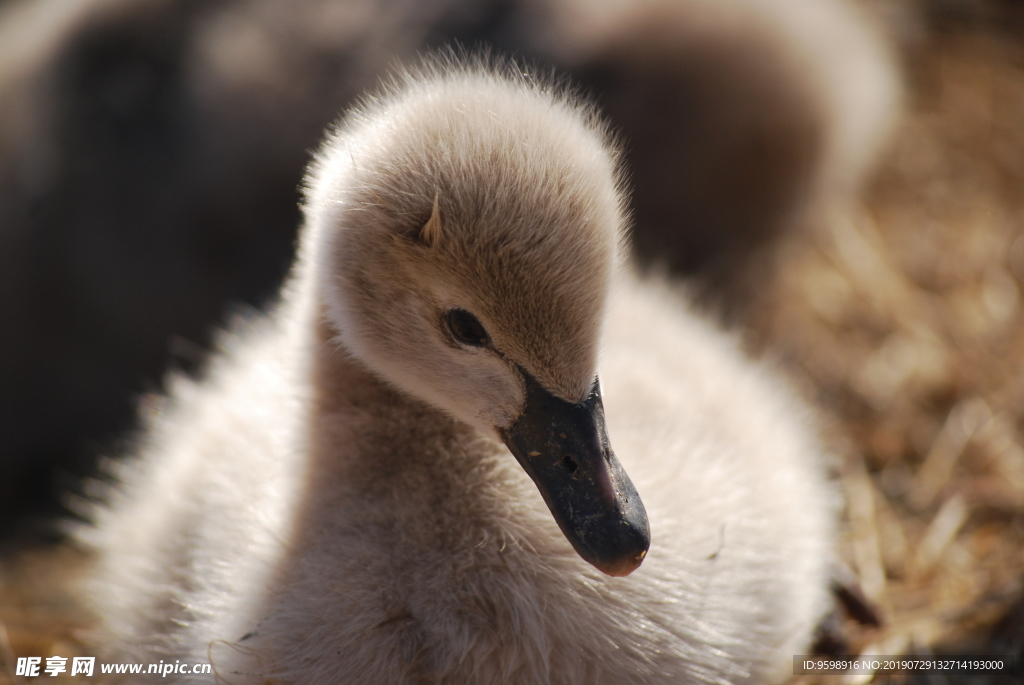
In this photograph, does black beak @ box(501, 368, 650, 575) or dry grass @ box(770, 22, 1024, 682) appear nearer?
black beak @ box(501, 368, 650, 575)

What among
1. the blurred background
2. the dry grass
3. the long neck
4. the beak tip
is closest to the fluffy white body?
the long neck

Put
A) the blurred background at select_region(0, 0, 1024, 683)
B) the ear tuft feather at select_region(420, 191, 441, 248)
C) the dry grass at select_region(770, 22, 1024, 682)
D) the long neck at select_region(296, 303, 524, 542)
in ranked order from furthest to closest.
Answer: the blurred background at select_region(0, 0, 1024, 683) < the dry grass at select_region(770, 22, 1024, 682) < the long neck at select_region(296, 303, 524, 542) < the ear tuft feather at select_region(420, 191, 441, 248)

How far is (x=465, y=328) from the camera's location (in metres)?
1.08

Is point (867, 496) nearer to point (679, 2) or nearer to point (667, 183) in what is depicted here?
point (667, 183)

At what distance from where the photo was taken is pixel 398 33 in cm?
195

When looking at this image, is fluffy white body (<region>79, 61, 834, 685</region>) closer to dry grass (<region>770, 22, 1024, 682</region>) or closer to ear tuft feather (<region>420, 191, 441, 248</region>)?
ear tuft feather (<region>420, 191, 441, 248</region>)

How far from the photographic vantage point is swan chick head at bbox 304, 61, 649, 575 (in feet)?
3.34

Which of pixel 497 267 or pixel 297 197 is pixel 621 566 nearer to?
pixel 497 267

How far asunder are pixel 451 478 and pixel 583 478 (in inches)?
8.4

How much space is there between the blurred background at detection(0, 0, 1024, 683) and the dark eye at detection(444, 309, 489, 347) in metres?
0.87

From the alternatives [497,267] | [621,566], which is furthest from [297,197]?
[621,566]

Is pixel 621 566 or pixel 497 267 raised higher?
pixel 497 267

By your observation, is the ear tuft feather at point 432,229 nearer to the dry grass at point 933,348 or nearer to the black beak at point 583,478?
the black beak at point 583,478

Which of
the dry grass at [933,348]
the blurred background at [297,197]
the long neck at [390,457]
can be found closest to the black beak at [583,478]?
the long neck at [390,457]
